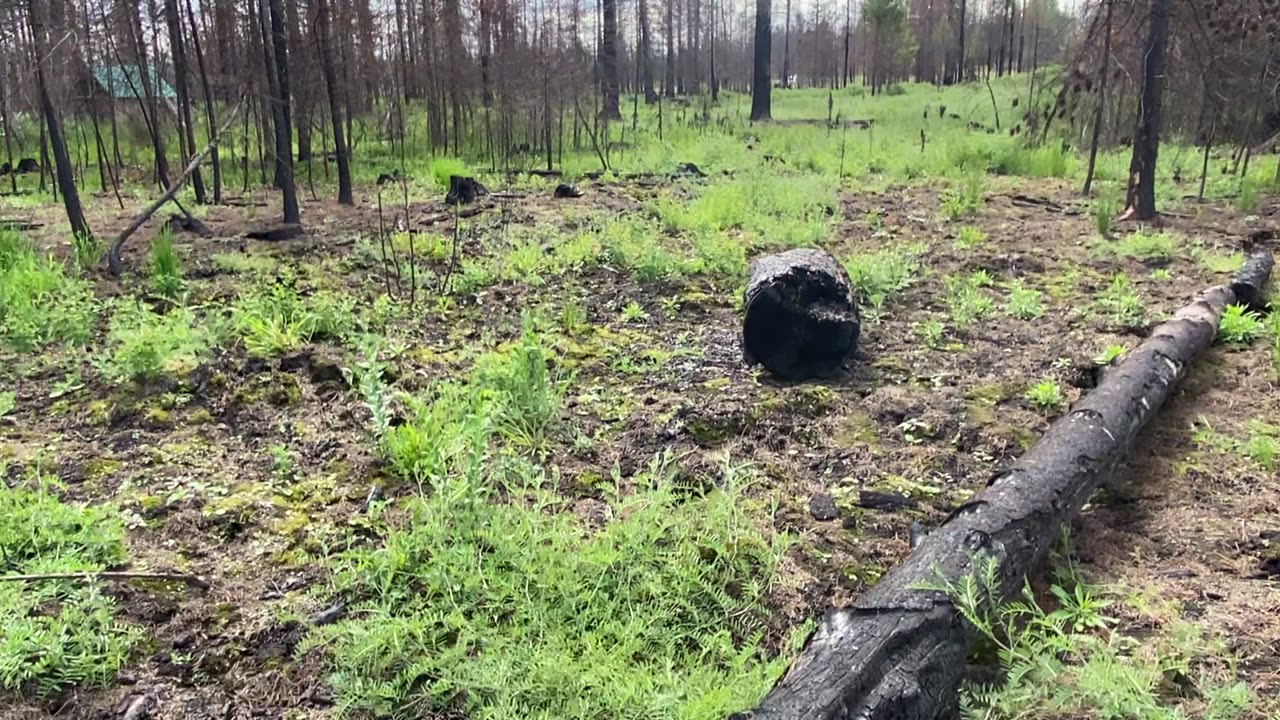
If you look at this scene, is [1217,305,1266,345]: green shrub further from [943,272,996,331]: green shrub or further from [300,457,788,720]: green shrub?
[300,457,788,720]: green shrub

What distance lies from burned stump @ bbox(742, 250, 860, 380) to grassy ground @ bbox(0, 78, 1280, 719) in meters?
0.17

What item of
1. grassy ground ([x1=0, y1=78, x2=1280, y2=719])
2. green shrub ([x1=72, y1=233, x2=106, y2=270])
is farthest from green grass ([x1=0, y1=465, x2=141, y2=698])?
green shrub ([x1=72, y1=233, x2=106, y2=270])

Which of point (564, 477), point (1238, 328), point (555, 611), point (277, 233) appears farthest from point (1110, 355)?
point (277, 233)

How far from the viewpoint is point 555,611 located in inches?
94.1

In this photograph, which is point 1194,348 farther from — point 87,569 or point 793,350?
point 87,569

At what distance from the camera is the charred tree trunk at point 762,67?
20.2 m

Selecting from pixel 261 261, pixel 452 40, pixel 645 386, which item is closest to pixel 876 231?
pixel 645 386

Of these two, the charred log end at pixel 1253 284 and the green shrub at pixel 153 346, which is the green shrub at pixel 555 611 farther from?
the charred log end at pixel 1253 284

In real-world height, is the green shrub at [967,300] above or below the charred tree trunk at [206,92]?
below

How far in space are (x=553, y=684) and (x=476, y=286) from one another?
4.20 m

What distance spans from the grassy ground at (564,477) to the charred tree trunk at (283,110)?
981 mm

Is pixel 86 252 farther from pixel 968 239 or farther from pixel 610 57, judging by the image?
pixel 610 57

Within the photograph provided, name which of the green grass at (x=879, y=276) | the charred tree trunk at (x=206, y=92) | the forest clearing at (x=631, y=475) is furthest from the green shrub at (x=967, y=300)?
the charred tree trunk at (x=206, y=92)

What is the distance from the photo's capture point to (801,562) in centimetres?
279
